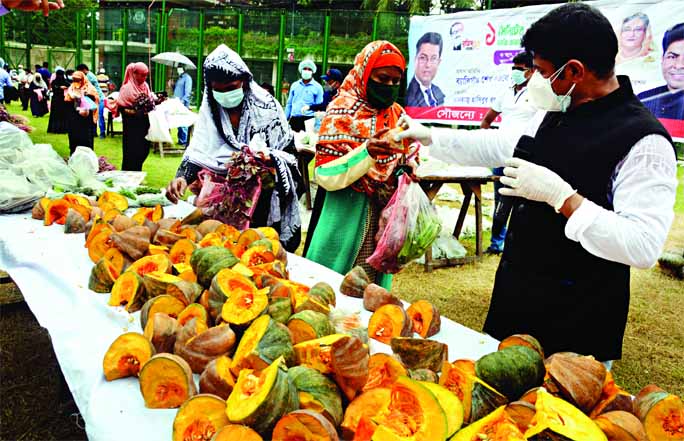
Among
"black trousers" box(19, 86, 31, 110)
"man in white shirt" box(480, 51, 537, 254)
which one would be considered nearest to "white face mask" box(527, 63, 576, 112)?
"man in white shirt" box(480, 51, 537, 254)

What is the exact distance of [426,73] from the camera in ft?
34.2

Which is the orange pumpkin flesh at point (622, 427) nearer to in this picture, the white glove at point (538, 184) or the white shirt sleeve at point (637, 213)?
the white shirt sleeve at point (637, 213)

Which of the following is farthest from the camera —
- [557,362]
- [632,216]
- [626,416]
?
[632,216]

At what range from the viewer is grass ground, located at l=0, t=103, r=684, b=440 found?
2.82 metres

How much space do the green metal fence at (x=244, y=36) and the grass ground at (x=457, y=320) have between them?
35.0 feet

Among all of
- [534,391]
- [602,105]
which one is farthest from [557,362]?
[602,105]

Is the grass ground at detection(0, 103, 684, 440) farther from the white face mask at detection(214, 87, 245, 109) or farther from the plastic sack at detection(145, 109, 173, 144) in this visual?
the plastic sack at detection(145, 109, 173, 144)

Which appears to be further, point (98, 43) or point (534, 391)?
point (98, 43)

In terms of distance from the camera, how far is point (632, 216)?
155 cm

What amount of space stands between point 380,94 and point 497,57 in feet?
22.9

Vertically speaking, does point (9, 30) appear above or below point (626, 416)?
above

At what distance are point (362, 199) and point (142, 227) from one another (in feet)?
4.09

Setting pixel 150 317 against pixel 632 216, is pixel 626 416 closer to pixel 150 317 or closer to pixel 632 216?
pixel 632 216

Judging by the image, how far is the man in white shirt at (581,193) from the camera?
1562 mm
